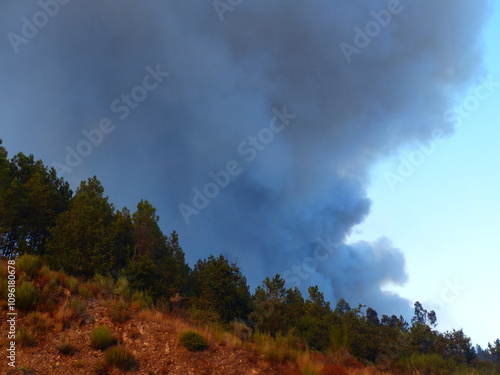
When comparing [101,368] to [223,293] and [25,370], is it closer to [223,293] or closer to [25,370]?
[25,370]

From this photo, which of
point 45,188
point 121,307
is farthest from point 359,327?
point 45,188

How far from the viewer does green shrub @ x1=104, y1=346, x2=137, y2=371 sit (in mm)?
11562

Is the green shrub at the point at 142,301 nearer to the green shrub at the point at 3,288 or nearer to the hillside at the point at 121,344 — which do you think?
the hillside at the point at 121,344

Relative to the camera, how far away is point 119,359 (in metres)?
11.6

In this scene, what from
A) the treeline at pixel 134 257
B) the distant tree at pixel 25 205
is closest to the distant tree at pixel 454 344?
the treeline at pixel 134 257

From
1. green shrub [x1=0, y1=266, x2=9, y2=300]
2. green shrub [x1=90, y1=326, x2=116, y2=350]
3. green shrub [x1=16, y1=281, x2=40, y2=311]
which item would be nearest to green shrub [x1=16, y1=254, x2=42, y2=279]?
green shrub [x1=0, y1=266, x2=9, y2=300]

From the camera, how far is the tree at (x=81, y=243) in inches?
1049

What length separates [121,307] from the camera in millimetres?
15156

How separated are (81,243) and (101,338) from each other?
18.2m

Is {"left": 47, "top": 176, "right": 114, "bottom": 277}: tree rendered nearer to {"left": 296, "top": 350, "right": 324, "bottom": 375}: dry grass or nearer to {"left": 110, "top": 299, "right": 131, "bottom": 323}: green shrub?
{"left": 110, "top": 299, "right": 131, "bottom": 323}: green shrub

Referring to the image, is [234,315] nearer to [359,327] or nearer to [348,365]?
[359,327]

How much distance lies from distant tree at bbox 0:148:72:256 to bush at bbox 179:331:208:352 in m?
23.1

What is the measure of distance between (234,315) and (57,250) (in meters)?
17.1

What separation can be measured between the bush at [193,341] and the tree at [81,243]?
1696 centimetres
